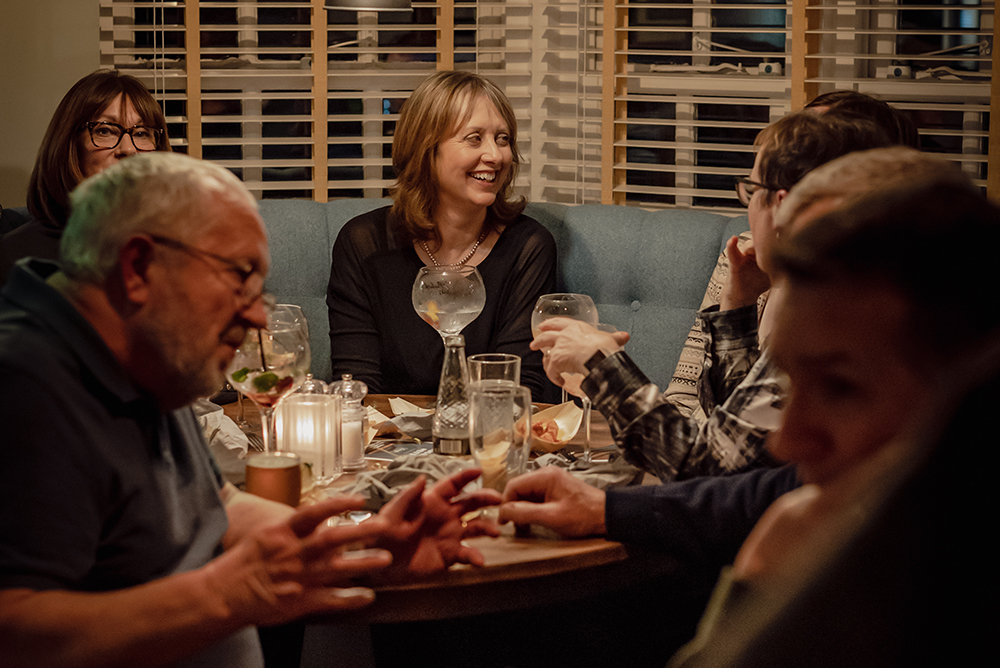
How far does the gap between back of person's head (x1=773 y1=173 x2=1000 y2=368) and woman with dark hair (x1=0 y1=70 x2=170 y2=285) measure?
2.67 meters

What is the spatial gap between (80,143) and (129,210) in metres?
2.04

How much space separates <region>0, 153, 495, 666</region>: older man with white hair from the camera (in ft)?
3.19

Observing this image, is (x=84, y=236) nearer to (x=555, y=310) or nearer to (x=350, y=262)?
(x=555, y=310)

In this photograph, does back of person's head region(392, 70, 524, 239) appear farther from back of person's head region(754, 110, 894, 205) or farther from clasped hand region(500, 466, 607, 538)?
clasped hand region(500, 466, 607, 538)

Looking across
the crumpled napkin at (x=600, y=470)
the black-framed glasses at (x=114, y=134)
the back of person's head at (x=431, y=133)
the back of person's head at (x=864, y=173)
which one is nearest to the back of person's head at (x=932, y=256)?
the back of person's head at (x=864, y=173)

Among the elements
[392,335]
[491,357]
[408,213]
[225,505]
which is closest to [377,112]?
[408,213]

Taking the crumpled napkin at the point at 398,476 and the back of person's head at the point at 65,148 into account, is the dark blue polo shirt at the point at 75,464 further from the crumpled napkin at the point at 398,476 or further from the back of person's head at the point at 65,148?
the back of person's head at the point at 65,148

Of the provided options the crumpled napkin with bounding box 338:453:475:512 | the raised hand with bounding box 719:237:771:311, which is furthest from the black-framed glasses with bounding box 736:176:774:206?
the crumpled napkin with bounding box 338:453:475:512

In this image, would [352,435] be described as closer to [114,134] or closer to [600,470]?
[600,470]

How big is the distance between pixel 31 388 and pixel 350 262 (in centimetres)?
191

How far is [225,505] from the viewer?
4.60 feet

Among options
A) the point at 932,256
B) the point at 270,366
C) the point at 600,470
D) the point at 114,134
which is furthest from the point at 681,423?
the point at 114,134

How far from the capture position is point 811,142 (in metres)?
1.61

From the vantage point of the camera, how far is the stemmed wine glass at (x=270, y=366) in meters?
1.69
